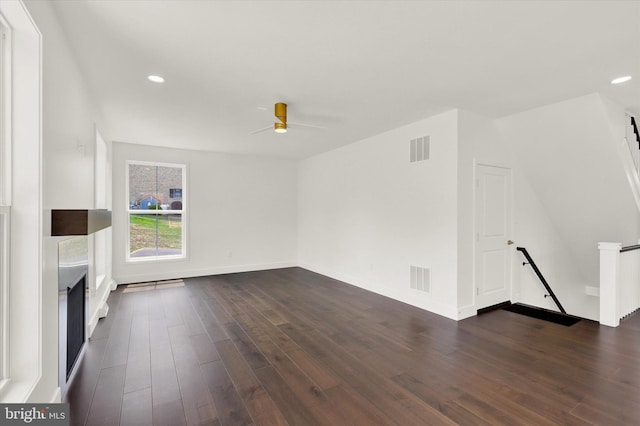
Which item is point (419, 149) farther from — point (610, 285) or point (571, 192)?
point (610, 285)

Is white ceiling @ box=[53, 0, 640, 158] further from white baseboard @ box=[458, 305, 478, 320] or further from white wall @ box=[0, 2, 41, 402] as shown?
white baseboard @ box=[458, 305, 478, 320]


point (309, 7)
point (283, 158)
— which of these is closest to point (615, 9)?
point (309, 7)

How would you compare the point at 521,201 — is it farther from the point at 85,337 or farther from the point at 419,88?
the point at 85,337

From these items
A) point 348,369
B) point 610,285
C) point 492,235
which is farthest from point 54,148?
point 610,285

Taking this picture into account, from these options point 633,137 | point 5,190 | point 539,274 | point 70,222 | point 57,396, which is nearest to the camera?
point 5,190

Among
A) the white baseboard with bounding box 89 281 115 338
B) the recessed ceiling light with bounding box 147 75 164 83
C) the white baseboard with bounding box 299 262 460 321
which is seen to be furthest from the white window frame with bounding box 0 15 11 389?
the white baseboard with bounding box 299 262 460 321

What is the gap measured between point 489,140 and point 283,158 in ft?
15.0

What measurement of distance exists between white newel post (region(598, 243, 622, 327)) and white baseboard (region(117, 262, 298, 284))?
5.72 meters

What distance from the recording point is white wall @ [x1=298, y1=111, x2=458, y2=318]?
13.3ft

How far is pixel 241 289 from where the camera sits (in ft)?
17.8

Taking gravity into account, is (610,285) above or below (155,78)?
below

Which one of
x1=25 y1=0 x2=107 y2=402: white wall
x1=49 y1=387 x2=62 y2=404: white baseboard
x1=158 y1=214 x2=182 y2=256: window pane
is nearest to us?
x1=25 y1=0 x2=107 y2=402: white wall

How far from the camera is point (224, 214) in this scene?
6.80 meters

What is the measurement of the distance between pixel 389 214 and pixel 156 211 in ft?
15.1
